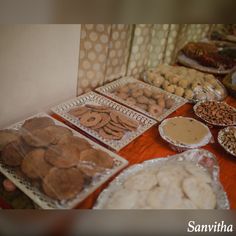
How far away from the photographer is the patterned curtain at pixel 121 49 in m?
0.98

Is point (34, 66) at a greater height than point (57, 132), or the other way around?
point (34, 66)

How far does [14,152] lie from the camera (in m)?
0.76

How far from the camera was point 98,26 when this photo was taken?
37.5 inches

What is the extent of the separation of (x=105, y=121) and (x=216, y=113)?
0.42 m

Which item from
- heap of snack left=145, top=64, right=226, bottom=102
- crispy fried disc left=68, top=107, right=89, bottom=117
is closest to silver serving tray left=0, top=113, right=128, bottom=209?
crispy fried disc left=68, top=107, right=89, bottom=117

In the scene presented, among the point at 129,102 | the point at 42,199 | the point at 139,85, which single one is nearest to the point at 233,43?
the point at 139,85

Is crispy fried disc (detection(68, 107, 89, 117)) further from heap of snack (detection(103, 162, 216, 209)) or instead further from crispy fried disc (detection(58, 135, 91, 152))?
heap of snack (detection(103, 162, 216, 209))

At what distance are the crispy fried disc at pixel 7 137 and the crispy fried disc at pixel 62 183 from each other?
5.8 inches

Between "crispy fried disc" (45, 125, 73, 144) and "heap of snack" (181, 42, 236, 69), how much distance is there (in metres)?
0.85

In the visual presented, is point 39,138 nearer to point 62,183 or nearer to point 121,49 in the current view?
point 62,183

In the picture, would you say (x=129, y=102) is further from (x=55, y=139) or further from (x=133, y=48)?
(x=55, y=139)

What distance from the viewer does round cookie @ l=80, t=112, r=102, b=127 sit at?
92 cm

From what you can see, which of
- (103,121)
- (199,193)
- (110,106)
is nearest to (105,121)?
(103,121)

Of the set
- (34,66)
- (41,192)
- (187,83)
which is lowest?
(41,192)
